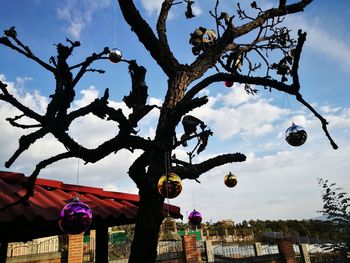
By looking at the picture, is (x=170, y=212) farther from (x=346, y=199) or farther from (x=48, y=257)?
(x=48, y=257)

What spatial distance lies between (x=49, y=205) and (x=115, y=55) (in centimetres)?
257

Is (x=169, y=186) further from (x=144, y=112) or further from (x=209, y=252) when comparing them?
(x=209, y=252)

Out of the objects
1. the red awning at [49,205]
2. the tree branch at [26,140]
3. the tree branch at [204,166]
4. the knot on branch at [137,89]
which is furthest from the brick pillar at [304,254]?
the tree branch at [26,140]

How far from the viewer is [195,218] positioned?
16.5 ft

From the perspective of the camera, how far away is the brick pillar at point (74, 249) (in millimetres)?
10734

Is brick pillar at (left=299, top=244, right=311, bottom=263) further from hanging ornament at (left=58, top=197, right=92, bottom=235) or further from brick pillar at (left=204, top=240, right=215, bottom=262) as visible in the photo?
hanging ornament at (left=58, top=197, right=92, bottom=235)

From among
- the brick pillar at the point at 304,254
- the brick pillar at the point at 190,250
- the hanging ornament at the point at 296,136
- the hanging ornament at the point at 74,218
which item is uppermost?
the hanging ornament at the point at 296,136

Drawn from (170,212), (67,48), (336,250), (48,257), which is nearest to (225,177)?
(170,212)

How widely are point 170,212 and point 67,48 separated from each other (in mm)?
2926

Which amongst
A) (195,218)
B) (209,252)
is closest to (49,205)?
(195,218)

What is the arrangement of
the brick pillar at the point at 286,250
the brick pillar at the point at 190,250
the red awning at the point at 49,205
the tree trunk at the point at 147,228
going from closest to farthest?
the tree trunk at the point at 147,228
the red awning at the point at 49,205
the brick pillar at the point at 190,250
the brick pillar at the point at 286,250

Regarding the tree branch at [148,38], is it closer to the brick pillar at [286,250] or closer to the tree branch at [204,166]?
the tree branch at [204,166]

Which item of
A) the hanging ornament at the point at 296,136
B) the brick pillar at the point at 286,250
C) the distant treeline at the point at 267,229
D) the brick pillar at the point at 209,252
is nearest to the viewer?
the hanging ornament at the point at 296,136

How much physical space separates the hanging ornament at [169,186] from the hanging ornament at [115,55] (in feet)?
8.20
